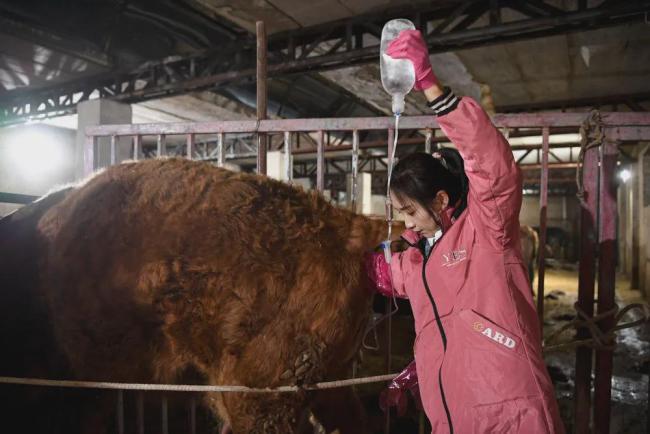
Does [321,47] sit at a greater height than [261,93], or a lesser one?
greater

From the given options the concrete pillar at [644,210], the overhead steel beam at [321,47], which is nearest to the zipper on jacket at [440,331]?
the overhead steel beam at [321,47]

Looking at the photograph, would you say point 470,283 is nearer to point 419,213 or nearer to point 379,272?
point 419,213

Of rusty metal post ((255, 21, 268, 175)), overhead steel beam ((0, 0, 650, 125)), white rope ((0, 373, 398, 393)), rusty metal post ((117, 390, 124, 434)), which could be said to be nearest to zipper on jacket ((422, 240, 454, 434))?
white rope ((0, 373, 398, 393))

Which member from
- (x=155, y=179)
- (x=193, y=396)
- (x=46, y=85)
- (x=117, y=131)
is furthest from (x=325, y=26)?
(x=46, y=85)

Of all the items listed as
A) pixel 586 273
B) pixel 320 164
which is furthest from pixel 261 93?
pixel 586 273

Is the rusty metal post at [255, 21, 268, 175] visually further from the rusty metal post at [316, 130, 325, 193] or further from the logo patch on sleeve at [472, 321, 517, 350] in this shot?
the logo patch on sleeve at [472, 321, 517, 350]

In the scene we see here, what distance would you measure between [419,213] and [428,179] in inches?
5.7

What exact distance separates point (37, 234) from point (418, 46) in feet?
7.35

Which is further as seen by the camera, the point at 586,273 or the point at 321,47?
the point at 321,47

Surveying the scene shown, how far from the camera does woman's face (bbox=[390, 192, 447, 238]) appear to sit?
160cm

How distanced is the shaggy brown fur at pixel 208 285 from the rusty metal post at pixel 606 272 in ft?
4.72

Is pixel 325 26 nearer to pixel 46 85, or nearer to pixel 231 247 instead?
pixel 231 247

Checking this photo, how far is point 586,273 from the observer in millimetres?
2551

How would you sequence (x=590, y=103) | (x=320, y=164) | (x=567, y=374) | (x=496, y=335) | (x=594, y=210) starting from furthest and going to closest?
(x=590, y=103) → (x=567, y=374) → (x=320, y=164) → (x=594, y=210) → (x=496, y=335)
